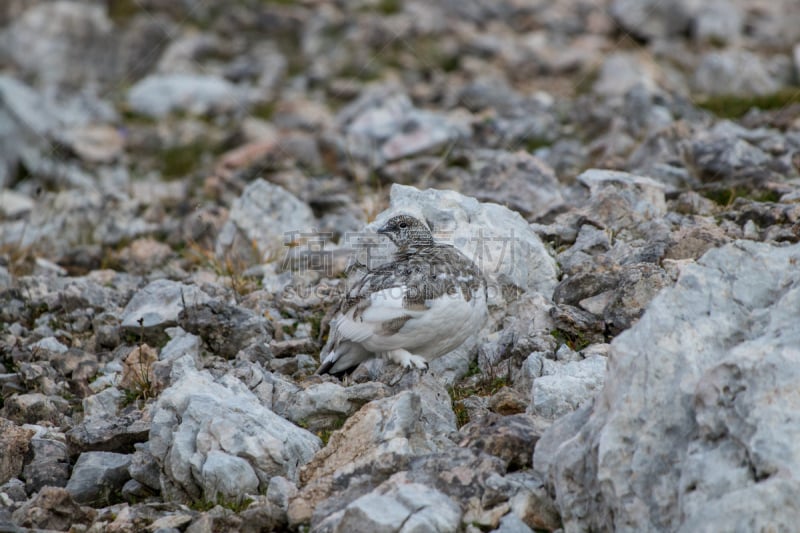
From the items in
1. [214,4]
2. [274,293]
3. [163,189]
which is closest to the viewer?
[274,293]

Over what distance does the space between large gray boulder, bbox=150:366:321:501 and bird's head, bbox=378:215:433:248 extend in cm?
165

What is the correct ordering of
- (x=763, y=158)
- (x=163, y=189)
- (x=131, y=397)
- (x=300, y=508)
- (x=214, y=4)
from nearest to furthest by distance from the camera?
(x=300, y=508)
(x=131, y=397)
(x=763, y=158)
(x=163, y=189)
(x=214, y=4)

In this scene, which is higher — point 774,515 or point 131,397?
point 774,515

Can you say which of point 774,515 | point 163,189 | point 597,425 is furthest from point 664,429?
point 163,189

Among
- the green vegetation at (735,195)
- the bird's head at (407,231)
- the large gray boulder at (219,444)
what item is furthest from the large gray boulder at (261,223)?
the green vegetation at (735,195)

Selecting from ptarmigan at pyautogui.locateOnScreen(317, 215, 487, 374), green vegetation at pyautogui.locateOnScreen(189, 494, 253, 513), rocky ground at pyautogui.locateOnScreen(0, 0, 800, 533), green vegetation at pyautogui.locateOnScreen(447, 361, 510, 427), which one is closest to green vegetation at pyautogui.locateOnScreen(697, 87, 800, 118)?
rocky ground at pyautogui.locateOnScreen(0, 0, 800, 533)

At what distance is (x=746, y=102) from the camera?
1234 cm

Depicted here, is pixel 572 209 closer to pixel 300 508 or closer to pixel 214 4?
pixel 300 508

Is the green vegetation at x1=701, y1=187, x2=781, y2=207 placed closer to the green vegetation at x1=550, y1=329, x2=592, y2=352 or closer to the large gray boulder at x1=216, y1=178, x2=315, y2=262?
the green vegetation at x1=550, y1=329, x2=592, y2=352

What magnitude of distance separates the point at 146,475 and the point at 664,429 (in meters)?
2.69

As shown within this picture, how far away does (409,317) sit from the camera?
547cm

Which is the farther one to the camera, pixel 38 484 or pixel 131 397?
pixel 131 397

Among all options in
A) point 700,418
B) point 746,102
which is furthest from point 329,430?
point 746,102

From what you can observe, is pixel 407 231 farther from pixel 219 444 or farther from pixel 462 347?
pixel 219 444
